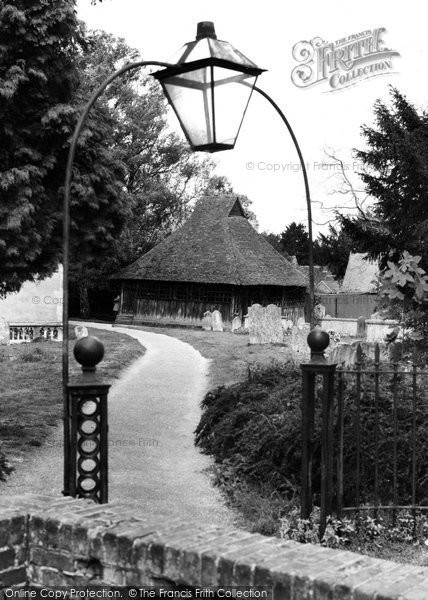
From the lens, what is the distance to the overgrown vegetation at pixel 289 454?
6621 mm

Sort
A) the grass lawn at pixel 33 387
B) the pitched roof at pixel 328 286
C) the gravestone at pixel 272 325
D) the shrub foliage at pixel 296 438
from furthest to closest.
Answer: the pitched roof at pixel 328 286 < the gravestone at pixel 272 325 < the grass lawn at pixel 33 387 < the shrub foliage at pixel 296 438

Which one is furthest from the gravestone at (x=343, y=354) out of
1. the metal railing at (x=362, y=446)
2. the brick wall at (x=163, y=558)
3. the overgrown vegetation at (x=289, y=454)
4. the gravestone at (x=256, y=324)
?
the brick wall at (x=163, y=558)

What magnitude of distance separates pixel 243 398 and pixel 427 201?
9.35 meters

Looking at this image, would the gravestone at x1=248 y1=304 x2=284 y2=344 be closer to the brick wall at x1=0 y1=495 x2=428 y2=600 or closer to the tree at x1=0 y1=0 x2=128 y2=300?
the tree at x1=0 y1=0 x2=128 y2=300

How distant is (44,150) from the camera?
9.76 meters

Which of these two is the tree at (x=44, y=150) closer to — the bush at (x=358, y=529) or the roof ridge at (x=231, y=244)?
the bush at (x=358, y=529)

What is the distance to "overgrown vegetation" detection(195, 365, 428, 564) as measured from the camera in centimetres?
662

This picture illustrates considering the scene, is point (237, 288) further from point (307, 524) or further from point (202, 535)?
point (202, 535)

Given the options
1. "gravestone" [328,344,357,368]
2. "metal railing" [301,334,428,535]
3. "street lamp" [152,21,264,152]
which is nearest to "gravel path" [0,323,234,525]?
"metal railing" [301,334,428,535]

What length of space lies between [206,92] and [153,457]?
502 centimetres

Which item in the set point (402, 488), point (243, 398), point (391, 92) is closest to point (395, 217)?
point (391, 92)

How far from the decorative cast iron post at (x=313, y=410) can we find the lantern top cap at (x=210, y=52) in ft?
6.72

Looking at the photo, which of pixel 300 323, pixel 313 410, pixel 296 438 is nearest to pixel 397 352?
pixel 296 438

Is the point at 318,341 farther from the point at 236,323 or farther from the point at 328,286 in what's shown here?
the point at 328,286
